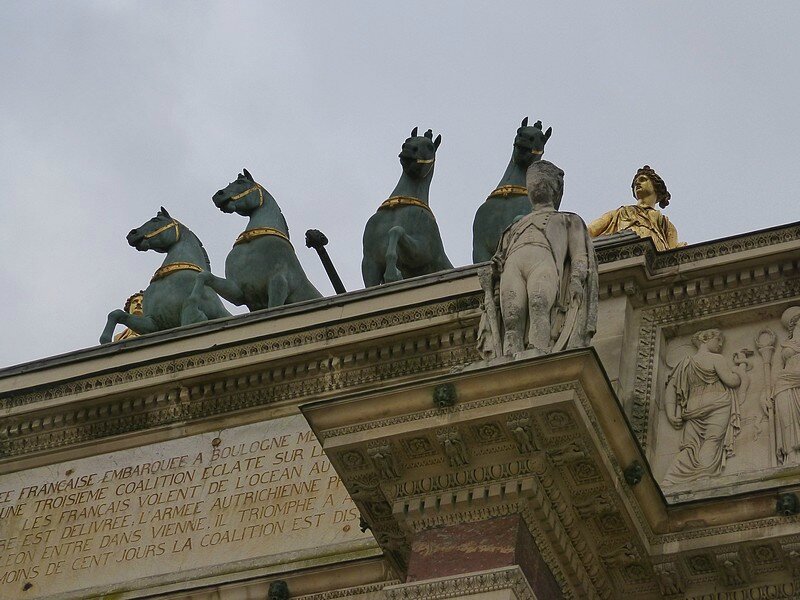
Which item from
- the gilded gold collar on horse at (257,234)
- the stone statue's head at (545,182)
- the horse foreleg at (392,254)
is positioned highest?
the gilded gold collar on horse at (257,234)

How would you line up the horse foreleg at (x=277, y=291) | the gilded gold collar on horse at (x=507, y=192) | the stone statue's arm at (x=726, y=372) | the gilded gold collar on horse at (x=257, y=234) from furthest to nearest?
the gilded gold collar on horse at (x=257, y=234), the gilded gold collar on horse at (x=507, y=192), the horse foreleg at (x=277, y=291), the stone statue's arm at (x=726, y=372)

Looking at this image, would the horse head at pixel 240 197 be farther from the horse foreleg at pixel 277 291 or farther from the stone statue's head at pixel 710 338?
the stone statue's head at pixel 710 338

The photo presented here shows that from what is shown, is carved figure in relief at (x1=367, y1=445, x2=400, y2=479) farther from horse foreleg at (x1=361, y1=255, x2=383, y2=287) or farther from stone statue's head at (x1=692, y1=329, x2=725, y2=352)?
horse foreleg at (x1=361, y1=255, x2=383, y2=287)

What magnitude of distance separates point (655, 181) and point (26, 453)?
6.83 metres

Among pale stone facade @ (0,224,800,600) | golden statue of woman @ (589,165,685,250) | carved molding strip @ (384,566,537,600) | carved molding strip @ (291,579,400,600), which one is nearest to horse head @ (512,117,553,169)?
golden statue of woman @ (589,165,685,250)

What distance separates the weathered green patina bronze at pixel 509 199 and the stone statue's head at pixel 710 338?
17.3 feet

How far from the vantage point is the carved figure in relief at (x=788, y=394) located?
55.1 feet

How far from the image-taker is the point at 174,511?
1931 cm

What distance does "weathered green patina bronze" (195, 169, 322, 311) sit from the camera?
80.6ft

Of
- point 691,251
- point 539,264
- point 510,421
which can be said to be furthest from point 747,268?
point 510,421

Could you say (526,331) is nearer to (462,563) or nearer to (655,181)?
(462,563)

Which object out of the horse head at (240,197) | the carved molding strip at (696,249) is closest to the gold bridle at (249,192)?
the horse head at (240,197)

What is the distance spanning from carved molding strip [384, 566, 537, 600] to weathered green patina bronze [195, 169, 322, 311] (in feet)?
30.7

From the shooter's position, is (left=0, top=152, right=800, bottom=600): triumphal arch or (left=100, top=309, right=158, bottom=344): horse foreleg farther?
(left=100, top=309, right=158, bottom=344): horse foreleg
